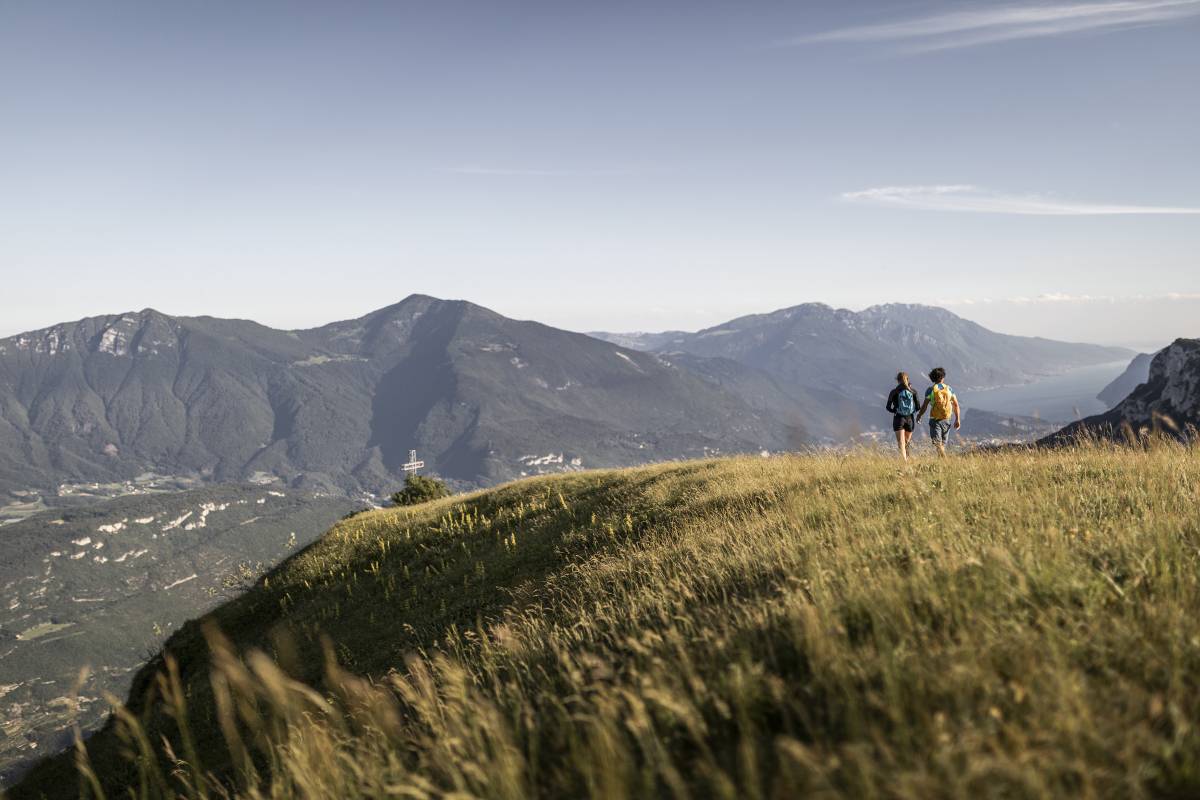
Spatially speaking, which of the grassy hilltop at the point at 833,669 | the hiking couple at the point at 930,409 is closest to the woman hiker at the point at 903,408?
the hiking couple at the point at 930,409

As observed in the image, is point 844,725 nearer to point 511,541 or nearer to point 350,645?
point 350,645

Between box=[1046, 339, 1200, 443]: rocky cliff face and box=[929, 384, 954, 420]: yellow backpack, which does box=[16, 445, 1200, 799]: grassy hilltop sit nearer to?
box=[929, 384, 954, 420]: yellow backpack

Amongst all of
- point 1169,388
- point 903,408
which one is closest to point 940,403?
point 903,408

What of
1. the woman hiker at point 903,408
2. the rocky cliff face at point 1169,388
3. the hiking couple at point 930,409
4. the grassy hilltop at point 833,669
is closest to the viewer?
the grassy hilltop at point 833,669

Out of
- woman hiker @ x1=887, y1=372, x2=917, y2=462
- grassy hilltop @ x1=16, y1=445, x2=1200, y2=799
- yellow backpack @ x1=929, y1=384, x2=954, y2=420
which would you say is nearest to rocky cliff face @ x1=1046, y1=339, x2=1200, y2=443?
woman hiker @ x1=887, y1=372, x2=917, y2=462

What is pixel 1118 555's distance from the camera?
184 inches

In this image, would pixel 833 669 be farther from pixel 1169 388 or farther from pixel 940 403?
pixel 1169 388

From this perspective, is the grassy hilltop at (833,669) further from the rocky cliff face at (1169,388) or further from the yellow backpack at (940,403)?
the rocky cliff face at (1169,388)

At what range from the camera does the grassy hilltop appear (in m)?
2.68

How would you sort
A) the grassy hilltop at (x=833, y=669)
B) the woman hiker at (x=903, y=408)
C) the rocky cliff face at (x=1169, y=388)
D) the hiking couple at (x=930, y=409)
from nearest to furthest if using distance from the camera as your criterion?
A: the grassy hilltop at (x=833, y=669) → the hiking couple at (x=930, y=409) → the woman hiker at (x=903, y=408) → the rocky cliff face at (x=1169, y=388)

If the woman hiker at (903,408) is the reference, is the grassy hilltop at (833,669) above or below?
below

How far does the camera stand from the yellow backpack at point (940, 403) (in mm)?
16172

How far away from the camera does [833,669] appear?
11.4 feet

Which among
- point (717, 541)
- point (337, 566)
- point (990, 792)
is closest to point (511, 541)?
point (337, 566)
